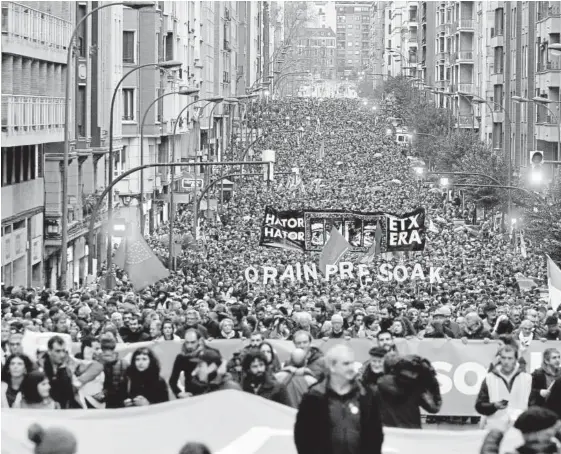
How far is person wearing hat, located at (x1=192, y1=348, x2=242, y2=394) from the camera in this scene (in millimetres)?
12781

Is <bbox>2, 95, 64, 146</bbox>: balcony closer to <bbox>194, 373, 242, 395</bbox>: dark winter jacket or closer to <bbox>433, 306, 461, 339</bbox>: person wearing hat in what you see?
<bbox>433, 306, 461, 339</bbox>: person wearing hat

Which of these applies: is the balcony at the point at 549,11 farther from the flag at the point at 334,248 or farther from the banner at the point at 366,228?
the flag at the point at 334,248

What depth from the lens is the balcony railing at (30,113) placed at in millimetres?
36938

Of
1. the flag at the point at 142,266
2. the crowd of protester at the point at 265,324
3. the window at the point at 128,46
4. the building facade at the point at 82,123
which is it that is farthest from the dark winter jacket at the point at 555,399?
the window at the point at 128,46

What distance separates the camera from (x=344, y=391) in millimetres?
9000

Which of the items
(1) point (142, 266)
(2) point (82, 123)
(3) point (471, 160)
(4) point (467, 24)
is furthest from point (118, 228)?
(4) point (467, 24)

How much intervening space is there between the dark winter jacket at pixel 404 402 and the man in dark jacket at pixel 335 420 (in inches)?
88.3

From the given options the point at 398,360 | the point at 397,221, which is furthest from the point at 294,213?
the point at 398,360

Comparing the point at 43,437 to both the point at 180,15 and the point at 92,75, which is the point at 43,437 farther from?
the point at 180,15

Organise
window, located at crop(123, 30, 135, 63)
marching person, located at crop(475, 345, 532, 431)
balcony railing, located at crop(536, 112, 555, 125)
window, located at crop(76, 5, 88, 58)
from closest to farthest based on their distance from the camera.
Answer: marching person, located at crop(475, 345, 532, 431)
window, located at crop(76, 5, 88, 58)
balcony railing, located at crop(536, 112, 555, 125)
window, located at crop(123, 30, 135, 63)

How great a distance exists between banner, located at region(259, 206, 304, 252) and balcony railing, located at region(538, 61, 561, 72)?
114 ft

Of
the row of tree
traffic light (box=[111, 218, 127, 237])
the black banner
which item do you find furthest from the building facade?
the row of tree

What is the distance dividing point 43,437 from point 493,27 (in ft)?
287

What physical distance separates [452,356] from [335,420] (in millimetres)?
7034
